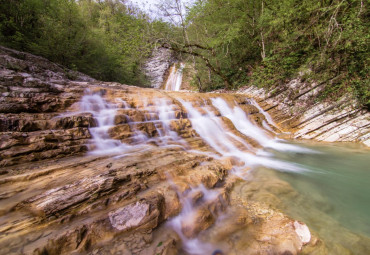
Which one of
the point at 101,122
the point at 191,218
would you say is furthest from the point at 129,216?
the point at 101,122

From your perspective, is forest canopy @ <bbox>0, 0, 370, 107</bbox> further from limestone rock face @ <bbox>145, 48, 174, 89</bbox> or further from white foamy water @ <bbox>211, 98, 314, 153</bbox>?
limestone rock face @ <bbox>145, 48, 174, 89</bbox>

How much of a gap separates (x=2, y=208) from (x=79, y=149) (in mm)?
1869

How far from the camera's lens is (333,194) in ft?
11.5

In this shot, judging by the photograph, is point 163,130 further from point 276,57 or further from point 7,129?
point 276,57

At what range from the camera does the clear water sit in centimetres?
248

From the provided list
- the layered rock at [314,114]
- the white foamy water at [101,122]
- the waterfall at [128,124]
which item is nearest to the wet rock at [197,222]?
the waterfall at [128,124]

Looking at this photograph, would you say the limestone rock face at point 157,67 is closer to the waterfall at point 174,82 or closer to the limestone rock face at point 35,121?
the waterfall at point 174,82

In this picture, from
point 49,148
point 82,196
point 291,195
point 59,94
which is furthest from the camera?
point 59,94

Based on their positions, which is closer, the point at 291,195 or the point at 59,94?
the point at 291,195

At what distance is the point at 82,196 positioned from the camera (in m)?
2.26

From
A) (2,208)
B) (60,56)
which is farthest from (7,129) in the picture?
(60,56)

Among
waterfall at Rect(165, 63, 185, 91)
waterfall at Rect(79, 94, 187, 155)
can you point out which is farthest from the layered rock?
waterfall at Rect(165, 63, 185, 91)

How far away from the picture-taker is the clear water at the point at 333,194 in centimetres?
248

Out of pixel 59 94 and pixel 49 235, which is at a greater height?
pixel 59 94
